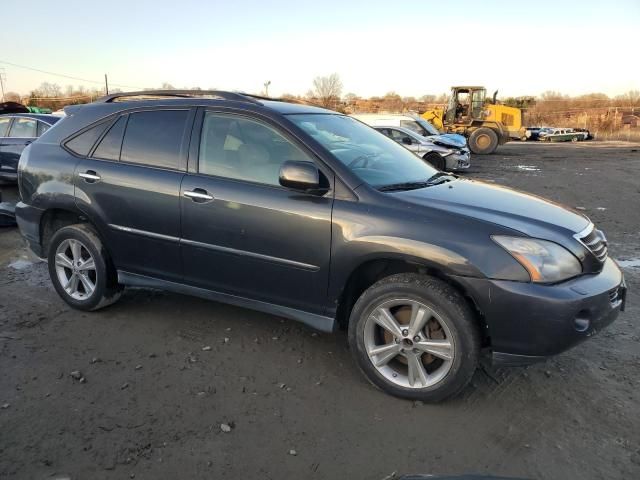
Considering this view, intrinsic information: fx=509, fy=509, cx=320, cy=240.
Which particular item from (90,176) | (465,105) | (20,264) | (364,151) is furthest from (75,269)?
(465,105)

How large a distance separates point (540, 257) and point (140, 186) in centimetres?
279

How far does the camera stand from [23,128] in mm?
9867

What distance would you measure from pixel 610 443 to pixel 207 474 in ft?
6.81

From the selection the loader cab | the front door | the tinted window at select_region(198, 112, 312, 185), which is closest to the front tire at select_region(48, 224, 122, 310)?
the front door

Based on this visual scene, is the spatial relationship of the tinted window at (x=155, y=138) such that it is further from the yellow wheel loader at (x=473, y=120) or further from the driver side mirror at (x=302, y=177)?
the yellow wheel loader at (x=473, y=120)

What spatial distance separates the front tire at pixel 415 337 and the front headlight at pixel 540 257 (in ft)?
1.30

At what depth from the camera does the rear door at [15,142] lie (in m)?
9.74

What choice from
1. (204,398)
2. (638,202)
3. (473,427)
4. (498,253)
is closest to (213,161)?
(204,398)

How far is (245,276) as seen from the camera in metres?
3.49

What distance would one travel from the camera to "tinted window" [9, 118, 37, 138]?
9.81 m

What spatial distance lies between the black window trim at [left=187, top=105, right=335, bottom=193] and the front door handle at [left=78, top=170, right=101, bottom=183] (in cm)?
88

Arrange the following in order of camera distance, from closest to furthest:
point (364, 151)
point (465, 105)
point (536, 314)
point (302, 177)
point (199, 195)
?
1. point (536, 314)
2. point (302, 177)
3. point (199, 195)
4. point (364, 151)
5. point (465, 105)

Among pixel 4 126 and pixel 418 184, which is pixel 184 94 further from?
pixel 4 126

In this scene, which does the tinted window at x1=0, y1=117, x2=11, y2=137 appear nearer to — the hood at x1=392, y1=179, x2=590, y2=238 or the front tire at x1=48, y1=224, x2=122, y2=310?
the front tire at x1=48, y1=224, x2=122, y2=310
